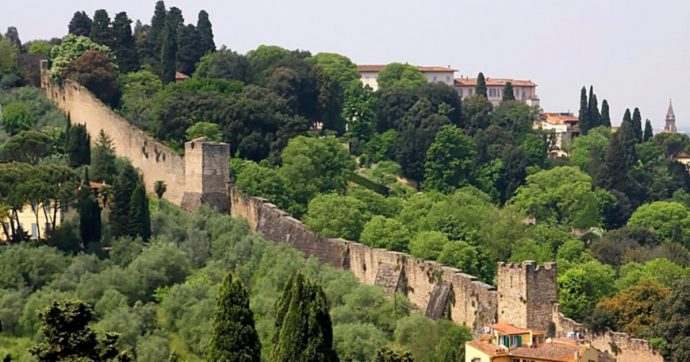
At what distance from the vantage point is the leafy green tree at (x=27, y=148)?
183ft

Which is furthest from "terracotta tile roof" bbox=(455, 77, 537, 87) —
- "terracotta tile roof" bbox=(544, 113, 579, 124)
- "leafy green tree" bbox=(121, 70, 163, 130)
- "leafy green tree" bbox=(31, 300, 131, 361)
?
"leafy green tree" bbox=(31, 300, 131, 361)

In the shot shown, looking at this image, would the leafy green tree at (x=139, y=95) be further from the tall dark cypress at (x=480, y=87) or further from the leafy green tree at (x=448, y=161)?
the tall dark cypress at (x=480, y=87)

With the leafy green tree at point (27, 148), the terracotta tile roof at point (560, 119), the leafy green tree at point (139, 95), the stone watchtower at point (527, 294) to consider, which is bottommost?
the stone watchtower at point (527, 294)

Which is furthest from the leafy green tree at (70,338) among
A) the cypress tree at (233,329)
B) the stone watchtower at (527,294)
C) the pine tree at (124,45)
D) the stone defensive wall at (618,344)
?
the pine tree at (124,45)

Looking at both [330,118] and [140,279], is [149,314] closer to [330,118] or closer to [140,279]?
[140,279]

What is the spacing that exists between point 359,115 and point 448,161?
17.6ft

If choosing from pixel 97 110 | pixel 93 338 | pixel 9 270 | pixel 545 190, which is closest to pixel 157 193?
pixel 97 110

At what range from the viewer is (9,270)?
47.7 m

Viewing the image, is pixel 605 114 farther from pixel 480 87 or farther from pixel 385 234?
pixel 385 234

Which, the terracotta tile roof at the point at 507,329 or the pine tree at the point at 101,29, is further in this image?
the pine tree at the point at 101,29

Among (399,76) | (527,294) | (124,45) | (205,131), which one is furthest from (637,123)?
(527,294)

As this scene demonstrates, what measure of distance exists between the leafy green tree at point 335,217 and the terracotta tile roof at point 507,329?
10956 millimetres

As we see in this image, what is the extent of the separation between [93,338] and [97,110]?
3592 centimetres

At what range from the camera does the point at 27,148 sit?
5597 centimetres
